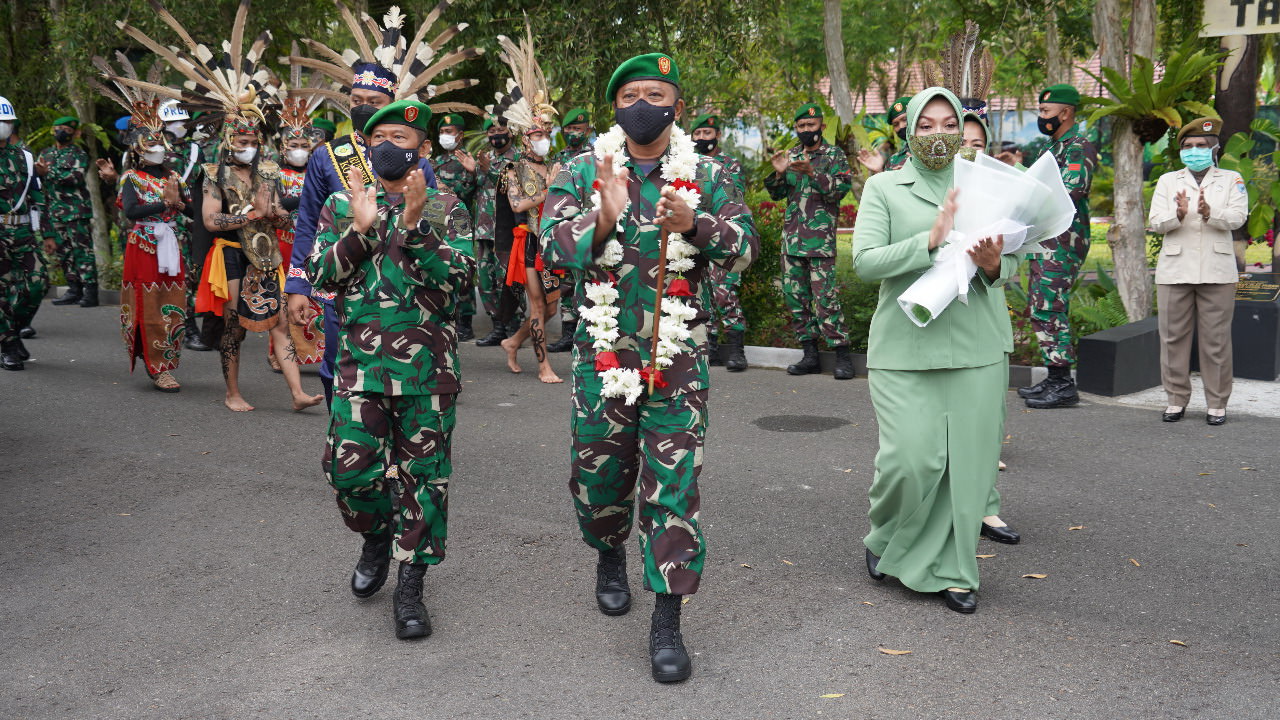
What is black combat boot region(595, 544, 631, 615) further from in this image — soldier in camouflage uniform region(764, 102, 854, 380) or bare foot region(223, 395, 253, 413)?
soldier in camouflage uniform region(764, 102, 854, 380)

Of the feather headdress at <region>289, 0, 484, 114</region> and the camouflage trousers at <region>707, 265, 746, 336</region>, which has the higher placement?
the feather headdress at <region>289, 0, 484, 114</region>

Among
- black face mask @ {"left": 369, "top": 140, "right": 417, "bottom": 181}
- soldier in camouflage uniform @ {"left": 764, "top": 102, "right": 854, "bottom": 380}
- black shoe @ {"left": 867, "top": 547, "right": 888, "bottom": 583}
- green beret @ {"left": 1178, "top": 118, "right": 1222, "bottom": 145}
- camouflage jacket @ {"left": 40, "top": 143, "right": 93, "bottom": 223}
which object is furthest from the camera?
camouflage jacket @ {"left": 40, "top": 143, "right": 93, "bottom": 223}

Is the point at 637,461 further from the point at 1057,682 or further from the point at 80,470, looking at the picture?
the point at 80,470

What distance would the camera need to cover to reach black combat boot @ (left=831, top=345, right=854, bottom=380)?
10.1 metres

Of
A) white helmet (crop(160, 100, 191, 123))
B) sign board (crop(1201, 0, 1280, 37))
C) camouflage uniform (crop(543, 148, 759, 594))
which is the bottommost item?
camouflage uniform (crop(543, 148, 759, 594))

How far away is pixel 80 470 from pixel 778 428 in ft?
15.1

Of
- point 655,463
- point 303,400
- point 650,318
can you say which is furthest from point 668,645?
point 303,400

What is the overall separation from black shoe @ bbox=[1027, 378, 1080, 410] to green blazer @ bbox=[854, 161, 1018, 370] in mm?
3924

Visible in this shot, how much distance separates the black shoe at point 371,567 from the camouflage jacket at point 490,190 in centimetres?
628

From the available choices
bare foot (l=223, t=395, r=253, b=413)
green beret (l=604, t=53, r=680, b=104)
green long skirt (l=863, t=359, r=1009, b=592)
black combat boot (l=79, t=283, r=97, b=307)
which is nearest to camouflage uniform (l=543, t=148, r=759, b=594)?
green beret (l=604, t=53, r=680, b=104)

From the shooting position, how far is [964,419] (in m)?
4.63

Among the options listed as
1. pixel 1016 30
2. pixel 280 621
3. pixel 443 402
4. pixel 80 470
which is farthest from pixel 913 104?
pixel 1016 30

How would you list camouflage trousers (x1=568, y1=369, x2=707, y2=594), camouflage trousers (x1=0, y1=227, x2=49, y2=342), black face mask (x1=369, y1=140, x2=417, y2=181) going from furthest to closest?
camouflage trousers (x1=0, y1=227, x2=49, y2=342) < black face mask (x1=369, y1=140, x2=417, y2=181) < camouflage trousers (x1=568, y1=369, x2=707, y2=594)

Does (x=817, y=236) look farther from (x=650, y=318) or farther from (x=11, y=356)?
(x=11, y=356)
